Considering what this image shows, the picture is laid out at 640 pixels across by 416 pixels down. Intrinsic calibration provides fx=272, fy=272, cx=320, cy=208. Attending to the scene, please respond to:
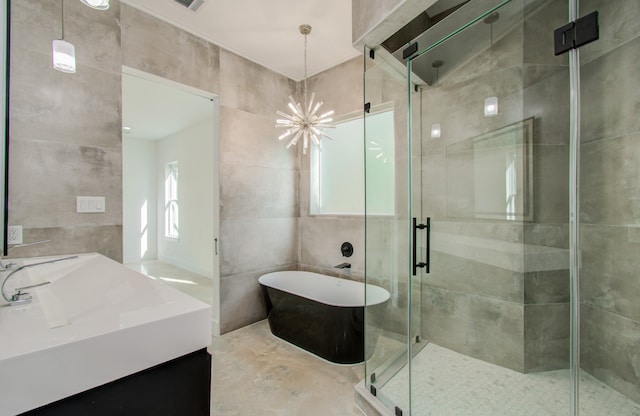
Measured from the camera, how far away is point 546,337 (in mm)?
1796

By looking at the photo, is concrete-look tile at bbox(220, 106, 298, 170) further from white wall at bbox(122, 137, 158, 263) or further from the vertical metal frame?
white wall at bbox(122, 137, 158, 263)

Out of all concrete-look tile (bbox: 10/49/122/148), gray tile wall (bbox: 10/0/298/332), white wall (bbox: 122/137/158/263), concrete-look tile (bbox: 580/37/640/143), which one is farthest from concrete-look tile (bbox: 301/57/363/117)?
white wall (bbox: 122/137/158/263)

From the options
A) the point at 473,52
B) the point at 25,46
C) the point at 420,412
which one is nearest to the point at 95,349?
the point at 420,412

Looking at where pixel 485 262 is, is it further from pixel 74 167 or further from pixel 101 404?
pixel 74 167

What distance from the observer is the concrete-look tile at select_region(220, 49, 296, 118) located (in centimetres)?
276

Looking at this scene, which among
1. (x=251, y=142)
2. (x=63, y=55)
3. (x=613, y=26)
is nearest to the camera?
(x=63, y=55)

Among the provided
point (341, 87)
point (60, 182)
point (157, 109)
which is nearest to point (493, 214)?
point (341, 87)

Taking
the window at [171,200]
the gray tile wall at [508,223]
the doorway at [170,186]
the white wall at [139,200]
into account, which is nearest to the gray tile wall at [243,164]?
the doorway at [170,186]

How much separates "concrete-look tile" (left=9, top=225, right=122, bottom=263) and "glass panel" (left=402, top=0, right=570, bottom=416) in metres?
2.24

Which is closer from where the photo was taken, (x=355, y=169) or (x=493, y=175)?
(x=493, y=175)

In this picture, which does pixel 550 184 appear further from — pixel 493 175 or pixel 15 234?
pixel 15 234

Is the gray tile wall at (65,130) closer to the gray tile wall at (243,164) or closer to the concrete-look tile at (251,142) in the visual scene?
the gray tile wall at (243,164)

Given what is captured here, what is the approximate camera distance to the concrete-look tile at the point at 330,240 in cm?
285

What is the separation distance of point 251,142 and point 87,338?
2594 mm
